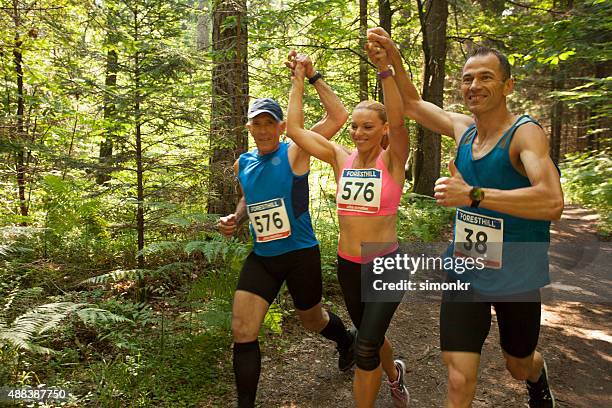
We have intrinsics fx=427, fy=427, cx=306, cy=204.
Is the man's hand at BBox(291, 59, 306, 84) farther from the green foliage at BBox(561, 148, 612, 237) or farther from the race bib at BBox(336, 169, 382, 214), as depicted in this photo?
the green foliage at BBox(561, 148, 612, 237)

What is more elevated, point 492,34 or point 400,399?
point 492,34

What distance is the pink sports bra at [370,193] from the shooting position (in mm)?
3092

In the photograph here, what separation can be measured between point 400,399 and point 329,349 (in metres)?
1.22

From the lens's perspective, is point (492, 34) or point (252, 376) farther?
point (492, 34)

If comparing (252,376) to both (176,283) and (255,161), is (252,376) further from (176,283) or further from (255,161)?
(176,283)

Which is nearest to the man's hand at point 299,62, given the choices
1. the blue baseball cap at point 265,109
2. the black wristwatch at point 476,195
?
the blue baseball cap at point 265,109

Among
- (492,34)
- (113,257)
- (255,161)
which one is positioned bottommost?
(113,257)

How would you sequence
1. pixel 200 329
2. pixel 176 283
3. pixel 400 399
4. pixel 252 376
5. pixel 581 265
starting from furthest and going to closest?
pixel 581 265
pixel 176 283
pixel 200 329
pixel 400 399
pixel 252 376

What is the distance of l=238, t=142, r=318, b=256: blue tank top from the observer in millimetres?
3361

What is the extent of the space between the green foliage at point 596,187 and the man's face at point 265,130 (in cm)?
892

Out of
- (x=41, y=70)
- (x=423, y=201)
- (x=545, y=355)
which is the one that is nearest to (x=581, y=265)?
(x=423, y=201)

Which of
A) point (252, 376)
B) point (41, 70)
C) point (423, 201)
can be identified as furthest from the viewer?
point (423, 201)

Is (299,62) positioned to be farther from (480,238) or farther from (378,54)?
(480,238)

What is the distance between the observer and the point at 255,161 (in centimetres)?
356
